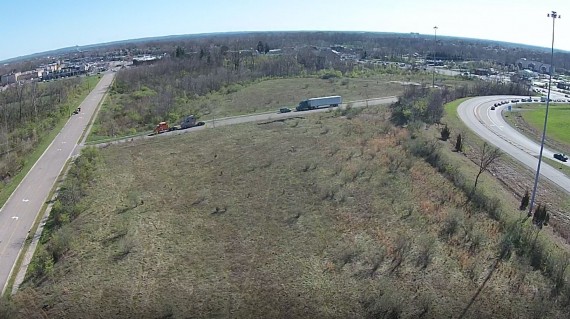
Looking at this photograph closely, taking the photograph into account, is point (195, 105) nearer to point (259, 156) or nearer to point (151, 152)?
point (151, 152)

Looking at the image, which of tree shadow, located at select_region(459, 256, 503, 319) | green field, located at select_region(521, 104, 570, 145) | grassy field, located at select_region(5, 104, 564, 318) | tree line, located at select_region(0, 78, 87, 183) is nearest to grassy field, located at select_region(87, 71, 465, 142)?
tree line, located at select_region(0, 78, 87, 183)

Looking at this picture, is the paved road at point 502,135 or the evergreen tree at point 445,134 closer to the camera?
the paved road at point 502,135

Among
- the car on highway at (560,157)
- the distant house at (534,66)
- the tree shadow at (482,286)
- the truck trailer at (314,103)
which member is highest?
the distant house at (534,66)

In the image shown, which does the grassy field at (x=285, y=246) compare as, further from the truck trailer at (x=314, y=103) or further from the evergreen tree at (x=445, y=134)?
the truck trailer at (x=314, y=103)

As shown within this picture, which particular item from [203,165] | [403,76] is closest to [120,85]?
[203,165]

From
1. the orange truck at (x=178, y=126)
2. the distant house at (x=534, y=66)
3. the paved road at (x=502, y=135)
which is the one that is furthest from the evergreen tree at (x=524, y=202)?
the distant house at (x=534, y=66)

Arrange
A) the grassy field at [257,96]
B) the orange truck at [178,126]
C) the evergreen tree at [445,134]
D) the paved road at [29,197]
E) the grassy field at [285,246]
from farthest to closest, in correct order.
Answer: the grassy field at [257,96]
the orange truck at [178,126]
the evergreen tree at [445,134]
the paved road at [29,197]
the grassy field at [285,246]

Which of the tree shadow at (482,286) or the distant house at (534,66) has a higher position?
the distant house at (534,66)

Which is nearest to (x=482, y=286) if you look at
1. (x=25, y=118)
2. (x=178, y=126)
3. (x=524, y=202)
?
(x=524, y=202)
